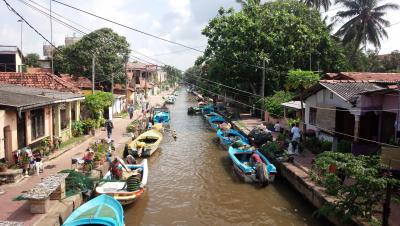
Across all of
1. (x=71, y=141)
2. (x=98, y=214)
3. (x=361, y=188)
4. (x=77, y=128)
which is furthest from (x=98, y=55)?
(x=361, y=188)

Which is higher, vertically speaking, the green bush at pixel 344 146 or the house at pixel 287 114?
the house at pixel 287 114

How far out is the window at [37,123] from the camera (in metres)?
17.8

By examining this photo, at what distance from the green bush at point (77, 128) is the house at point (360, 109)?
50.0 ft

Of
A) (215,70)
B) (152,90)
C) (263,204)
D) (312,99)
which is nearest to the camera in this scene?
(263,204)

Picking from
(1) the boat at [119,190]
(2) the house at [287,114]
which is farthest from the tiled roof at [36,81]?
(2) the house at [287,114]

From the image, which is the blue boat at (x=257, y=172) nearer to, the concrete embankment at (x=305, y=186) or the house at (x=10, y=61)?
the concrete embankment at (x=305, y=186)

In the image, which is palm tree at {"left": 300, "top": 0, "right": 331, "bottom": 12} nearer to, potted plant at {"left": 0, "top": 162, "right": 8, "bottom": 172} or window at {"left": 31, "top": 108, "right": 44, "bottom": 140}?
window at {"left": 31, "top": 108, "right": 44, "bottom": 140}

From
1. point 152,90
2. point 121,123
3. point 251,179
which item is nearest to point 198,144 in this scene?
point 121,123

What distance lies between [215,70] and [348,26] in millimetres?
15581

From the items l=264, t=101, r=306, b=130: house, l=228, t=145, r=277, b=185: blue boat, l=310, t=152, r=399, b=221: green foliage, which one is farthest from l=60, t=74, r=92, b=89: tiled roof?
l=310, t=152, r=399, b=221: green foliage

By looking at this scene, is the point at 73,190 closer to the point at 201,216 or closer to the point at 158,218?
the point at 158,218

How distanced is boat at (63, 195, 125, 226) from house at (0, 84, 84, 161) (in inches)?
228

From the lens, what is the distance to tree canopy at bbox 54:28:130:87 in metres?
38.4

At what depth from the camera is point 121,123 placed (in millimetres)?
32938
